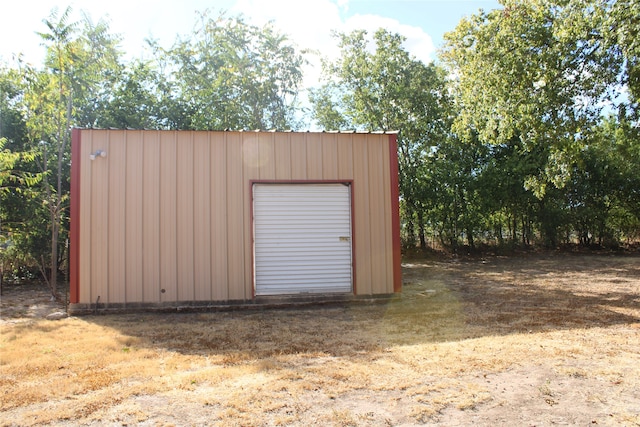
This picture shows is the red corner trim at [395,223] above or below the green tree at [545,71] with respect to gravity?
below

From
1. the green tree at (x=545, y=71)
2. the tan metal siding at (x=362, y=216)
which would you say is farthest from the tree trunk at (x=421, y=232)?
the tan metal siding at (x=362, y=216)

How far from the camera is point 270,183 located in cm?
723

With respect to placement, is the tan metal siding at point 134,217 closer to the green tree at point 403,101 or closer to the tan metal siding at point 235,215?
the tan metal siding at point 235,215

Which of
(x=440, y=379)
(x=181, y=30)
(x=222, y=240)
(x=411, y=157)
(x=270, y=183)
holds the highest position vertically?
(x=181, y=30)

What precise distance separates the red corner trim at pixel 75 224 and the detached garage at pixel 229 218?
1cm

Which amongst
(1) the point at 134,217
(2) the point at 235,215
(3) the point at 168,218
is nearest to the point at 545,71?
(2) the point at 235,215

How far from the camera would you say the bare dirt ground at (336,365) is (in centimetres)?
293

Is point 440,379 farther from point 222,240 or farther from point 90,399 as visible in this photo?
point 222,240

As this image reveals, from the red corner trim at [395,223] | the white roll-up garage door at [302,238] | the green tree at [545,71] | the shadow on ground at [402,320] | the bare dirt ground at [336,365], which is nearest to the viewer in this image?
the bare dirt ground at [336,365]

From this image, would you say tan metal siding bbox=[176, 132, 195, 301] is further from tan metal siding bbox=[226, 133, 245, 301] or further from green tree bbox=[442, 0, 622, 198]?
green tree bbox=[442, 0, 622, 198]

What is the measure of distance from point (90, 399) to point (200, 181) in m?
4.25

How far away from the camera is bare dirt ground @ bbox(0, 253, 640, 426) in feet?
9.62

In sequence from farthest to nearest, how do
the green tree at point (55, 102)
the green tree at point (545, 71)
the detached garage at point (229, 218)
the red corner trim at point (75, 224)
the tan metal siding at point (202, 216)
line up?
the green tree at point (545, 71) < the green tree at point (55, 102) < the tan metal siding at point (202, 216) < the detached garage at point (229, 218) < the red corner trim at point (75, 224)

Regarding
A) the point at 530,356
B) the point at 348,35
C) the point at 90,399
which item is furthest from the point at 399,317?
the point at 348,35
